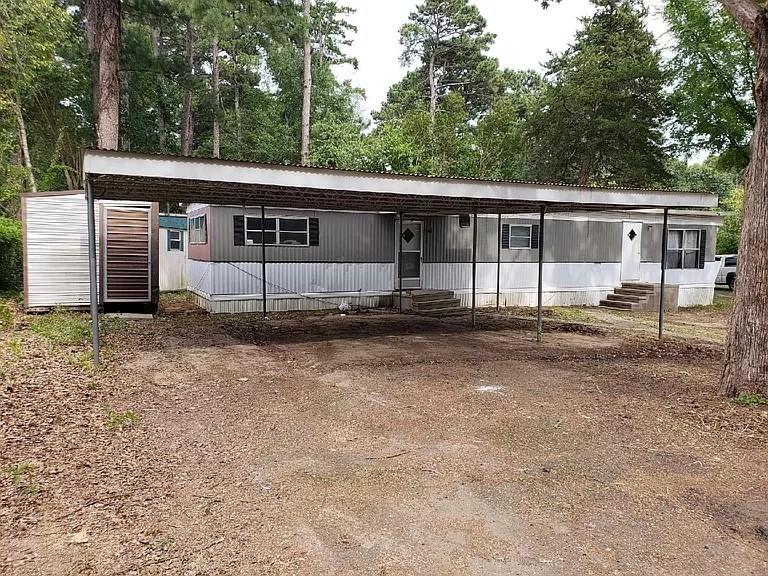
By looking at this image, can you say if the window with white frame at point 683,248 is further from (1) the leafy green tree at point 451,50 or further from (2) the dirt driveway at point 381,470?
(1) the leafy green tree at point 451,50

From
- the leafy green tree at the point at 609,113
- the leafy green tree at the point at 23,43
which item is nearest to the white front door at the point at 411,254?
the leafy green tree at the point at 23,43

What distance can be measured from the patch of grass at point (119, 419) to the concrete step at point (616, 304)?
13684 millimetres

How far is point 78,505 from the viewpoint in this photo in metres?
3.22

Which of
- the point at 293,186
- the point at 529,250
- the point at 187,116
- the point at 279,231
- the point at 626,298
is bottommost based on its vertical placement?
the point at 626,298

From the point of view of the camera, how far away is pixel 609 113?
21656mm

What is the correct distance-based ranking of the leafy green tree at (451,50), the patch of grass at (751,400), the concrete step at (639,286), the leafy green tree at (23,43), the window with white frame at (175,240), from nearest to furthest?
the patch of grass at (751,400)
the leafy green tree at (23,43)
the concrete step at (639,286)
the window with white frame at (175,240)
the leafy green tree at (451,50)

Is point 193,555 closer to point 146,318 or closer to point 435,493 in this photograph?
point 435,493

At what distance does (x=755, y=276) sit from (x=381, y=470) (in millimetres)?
4457

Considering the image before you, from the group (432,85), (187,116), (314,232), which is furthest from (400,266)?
Answer: (432,85)

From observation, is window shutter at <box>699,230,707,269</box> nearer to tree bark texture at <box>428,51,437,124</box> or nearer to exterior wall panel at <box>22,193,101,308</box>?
exterior wall panel at <box>22,193,101,308</box>

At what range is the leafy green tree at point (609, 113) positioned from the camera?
822 inches

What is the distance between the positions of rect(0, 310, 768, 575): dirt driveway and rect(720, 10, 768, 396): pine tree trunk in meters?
0.45

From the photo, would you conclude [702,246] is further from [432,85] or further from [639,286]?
[432,85]

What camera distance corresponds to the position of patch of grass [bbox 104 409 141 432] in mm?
4645
